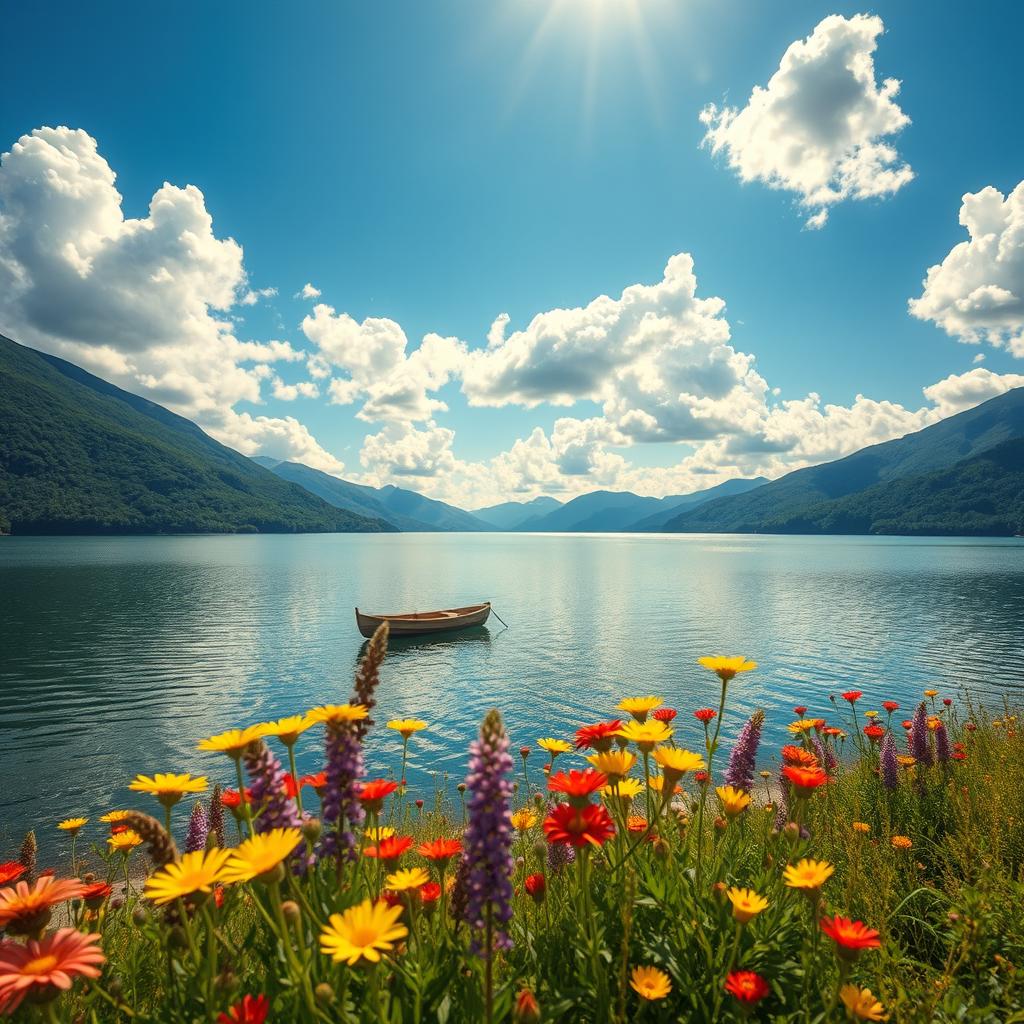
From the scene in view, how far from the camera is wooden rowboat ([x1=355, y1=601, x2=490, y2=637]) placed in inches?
1657

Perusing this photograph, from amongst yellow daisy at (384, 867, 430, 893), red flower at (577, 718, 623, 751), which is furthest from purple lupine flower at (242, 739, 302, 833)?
red flower at (577, 718, 623, 751)

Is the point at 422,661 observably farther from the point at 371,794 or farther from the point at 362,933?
the point at 362,933

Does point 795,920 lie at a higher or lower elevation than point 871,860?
higher

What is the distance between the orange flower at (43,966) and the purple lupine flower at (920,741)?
10340mm

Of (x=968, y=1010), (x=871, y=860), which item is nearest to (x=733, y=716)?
(x=871, y=860)

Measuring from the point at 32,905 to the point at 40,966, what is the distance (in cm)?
39

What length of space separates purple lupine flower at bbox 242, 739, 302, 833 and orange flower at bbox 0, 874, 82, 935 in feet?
2.36

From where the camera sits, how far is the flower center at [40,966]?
6.47 feet

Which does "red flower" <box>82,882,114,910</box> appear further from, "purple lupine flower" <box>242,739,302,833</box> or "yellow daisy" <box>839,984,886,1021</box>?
"yellow daisy" <box>839,984,886,1021</box>

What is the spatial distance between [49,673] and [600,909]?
1586 inches

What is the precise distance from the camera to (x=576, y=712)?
25.3 m

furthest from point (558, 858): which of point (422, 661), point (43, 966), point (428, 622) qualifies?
point (428, 622)

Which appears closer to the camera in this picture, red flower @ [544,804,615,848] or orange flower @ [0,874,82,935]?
orange flower @ [0,874,82,935]

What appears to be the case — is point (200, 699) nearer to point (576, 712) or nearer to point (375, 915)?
point (576, 712)
